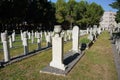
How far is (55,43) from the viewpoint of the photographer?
8938 mm

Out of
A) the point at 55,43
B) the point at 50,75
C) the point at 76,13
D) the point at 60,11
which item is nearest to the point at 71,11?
the point at 76,13

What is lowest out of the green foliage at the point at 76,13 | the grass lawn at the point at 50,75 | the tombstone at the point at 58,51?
the grass lawn at the point at 50,75

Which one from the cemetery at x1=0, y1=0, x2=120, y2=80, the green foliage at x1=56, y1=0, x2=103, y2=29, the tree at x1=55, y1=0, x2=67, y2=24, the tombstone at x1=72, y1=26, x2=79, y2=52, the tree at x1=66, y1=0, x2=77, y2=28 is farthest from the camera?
the tree at x1=66, y1=0, x2=77, y2=28

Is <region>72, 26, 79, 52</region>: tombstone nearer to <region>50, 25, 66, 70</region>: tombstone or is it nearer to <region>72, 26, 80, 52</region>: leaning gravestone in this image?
<region>72, 26, 80, 52</region>: leaning gravestone

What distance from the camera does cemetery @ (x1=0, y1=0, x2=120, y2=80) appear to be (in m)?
8.62

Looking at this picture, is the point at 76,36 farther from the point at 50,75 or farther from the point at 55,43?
the point at 50,75

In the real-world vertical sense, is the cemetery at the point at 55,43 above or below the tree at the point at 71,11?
below

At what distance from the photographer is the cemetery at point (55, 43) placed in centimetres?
862

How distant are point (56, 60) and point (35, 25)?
3289 centimetres

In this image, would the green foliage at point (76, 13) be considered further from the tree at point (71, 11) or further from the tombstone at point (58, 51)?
the tombstone at point (58, 51)

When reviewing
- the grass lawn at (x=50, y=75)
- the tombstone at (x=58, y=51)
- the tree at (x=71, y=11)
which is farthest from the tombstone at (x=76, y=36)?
the tree at (x=71, y=11)

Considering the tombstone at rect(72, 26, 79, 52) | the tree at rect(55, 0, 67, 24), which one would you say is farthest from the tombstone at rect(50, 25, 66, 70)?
the tree at rect(55, 0, 67, 24)

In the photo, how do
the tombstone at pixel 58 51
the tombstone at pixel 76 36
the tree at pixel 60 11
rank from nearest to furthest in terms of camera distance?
the tombstone at pixel 58 51
the tombstone at pixel 76 36
the tree at pixel 60 11

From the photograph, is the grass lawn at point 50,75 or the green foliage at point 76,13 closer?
the grass lawn at point 50,75
